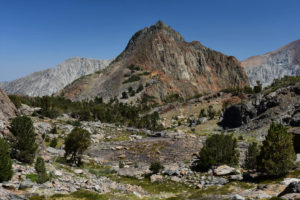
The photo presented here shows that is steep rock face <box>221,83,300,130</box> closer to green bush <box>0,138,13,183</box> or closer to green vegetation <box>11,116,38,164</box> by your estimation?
green vegetation <box>11,116,38,164</box>

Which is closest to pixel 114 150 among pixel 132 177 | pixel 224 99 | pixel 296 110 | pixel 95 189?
pixel 132 177

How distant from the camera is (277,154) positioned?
90.0ft

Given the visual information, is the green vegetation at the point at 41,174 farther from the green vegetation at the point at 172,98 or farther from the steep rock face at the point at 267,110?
the green vegetation at the point at 172,98

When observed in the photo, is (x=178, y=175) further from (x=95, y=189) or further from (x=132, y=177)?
(x=95, y=189)

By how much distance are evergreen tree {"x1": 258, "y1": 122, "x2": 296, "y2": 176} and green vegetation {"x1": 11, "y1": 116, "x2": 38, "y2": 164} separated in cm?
2758

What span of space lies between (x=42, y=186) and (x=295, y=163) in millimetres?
29774

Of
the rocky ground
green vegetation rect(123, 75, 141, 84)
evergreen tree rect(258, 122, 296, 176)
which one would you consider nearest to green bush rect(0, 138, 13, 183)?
the rocky ground

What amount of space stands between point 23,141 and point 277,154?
29.8 metres

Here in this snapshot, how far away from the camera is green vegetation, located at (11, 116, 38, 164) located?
2498 centimetres

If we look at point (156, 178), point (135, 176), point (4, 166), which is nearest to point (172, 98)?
point (135, 176)

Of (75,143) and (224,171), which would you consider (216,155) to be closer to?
(224,171)

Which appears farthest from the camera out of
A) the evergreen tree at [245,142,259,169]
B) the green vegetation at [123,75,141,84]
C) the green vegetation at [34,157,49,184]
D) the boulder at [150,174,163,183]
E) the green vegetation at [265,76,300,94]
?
the green vegetation at [123,75,141,84]

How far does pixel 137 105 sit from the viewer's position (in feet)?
502

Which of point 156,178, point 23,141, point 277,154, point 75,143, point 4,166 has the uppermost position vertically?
point 23,141
